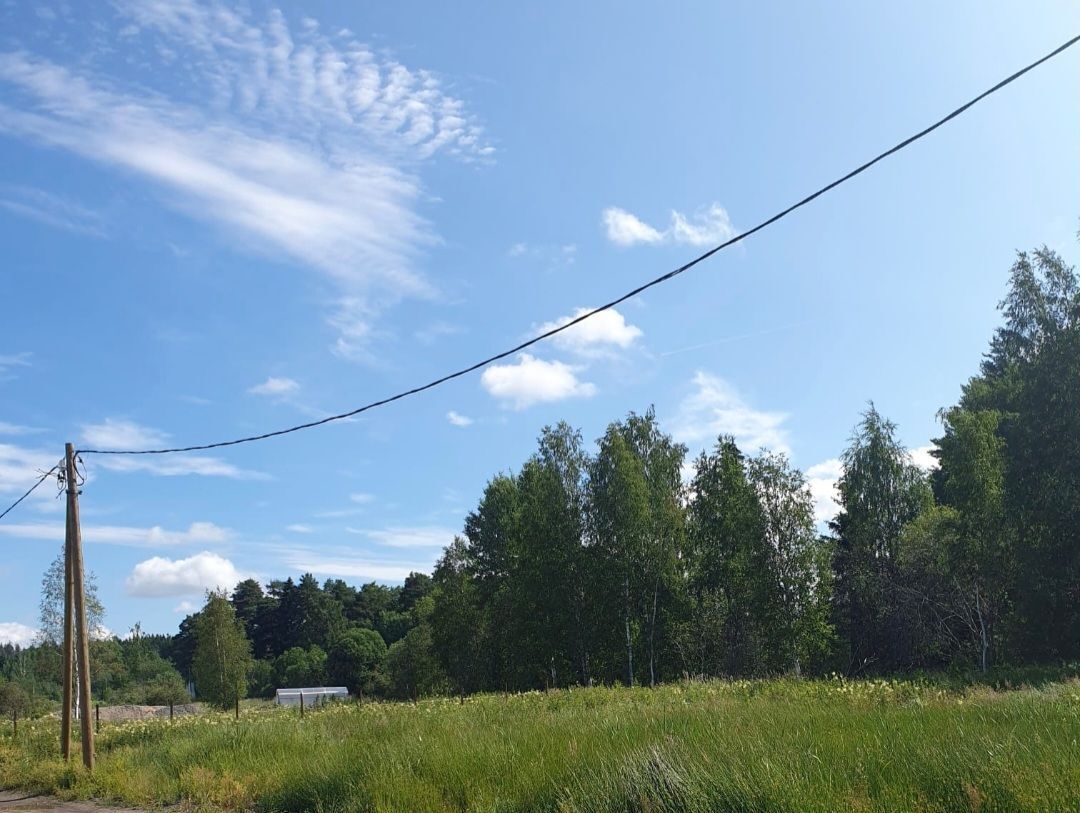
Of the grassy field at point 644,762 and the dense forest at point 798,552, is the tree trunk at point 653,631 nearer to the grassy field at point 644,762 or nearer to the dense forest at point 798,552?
the dense forest at point 798,552

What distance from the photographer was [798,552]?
39688 mm

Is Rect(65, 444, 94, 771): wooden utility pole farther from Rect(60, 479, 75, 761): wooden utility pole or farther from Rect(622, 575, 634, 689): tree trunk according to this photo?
Rect(622, 575, 634, 689): tree trunk

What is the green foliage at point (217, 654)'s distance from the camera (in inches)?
2507

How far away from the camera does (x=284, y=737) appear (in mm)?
16156

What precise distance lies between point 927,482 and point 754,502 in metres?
10.1

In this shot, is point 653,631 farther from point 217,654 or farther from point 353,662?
point 353,662

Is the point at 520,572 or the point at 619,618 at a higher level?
the point at 520,572

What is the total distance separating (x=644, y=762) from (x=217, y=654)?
63.6m

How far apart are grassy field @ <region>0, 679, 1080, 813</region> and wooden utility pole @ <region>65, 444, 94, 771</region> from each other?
0.59 metres

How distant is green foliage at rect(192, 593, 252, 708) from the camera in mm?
63688

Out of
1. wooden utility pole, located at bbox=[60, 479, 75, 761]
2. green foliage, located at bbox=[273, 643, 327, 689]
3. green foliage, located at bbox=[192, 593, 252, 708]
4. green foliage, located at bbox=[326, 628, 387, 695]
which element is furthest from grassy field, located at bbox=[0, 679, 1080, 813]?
green foliage, located at bbox=[273, 643, 327, 689]

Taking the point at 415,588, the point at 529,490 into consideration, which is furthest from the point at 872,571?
the point at 415,588

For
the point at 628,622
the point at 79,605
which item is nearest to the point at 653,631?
the point at 628,622

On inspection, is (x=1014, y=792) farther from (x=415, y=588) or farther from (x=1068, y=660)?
(x=415, y=588)
